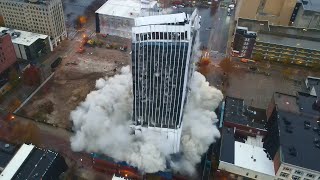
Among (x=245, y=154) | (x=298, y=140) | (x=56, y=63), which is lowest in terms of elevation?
(x=56, y=63)

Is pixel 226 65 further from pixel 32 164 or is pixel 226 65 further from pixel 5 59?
pixel 5 59

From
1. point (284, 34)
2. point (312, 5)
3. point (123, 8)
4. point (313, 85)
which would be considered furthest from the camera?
point (312, 5)

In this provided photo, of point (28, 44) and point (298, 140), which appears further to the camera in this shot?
point (28, 44)

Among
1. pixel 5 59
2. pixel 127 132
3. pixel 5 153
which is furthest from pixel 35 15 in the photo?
pixel 127 132

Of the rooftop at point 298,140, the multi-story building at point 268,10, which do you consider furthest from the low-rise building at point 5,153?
the multi-story building at point 268,10

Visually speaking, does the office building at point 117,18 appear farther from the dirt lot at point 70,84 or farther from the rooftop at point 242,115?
the rooftop at point 242,115

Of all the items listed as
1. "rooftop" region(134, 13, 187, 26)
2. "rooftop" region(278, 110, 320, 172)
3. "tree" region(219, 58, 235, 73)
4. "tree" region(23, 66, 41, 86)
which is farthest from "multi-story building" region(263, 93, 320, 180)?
"tree" region(23, 66, 41, 86)

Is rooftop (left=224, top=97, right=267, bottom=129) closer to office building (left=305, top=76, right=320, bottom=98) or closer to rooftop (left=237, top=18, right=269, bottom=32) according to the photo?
office building (left=305, top=76, right=320, bottom=98)
